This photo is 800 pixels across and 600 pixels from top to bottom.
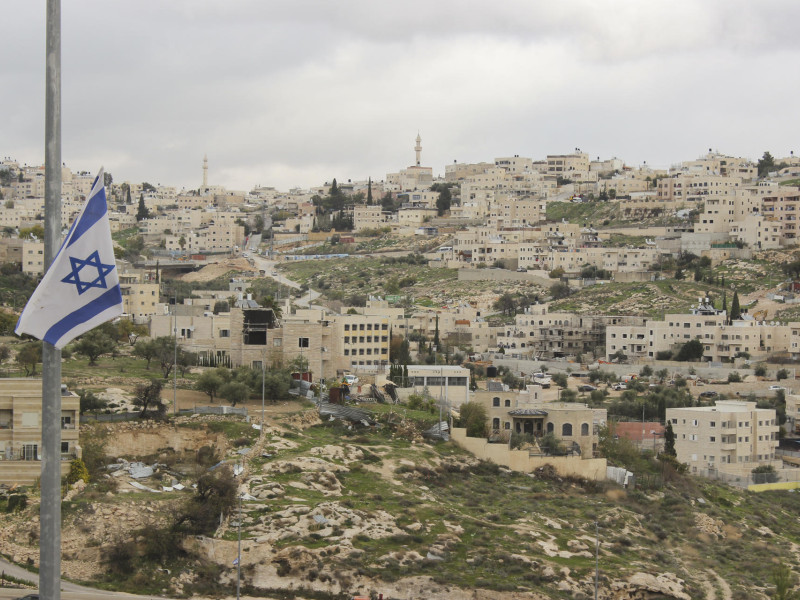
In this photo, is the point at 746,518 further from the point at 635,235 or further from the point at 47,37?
the point at 635,235

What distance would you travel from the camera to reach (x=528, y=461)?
3788 centimetres

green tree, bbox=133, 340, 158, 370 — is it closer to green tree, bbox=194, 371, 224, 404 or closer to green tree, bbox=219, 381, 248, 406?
green tree, bbox=194, 371, 224, 404

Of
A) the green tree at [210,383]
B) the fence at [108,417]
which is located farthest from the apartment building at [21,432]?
the green tree at [210,383]

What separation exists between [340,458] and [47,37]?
26577 mm

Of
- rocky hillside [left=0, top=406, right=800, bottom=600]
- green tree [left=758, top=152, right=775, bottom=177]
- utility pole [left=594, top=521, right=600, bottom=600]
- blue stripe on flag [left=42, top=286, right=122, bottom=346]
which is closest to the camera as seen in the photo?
blue stripe on flag [left=42, top=286, right=122, bottom=346]

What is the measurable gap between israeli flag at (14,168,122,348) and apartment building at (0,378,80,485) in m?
21.0

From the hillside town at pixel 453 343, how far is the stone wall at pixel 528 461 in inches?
3.4

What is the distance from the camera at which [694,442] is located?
157 ft

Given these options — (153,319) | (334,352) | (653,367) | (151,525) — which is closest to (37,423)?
(151,525)

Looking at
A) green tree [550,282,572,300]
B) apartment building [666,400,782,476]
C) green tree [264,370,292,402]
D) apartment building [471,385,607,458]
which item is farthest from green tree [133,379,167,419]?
green tree [550,282,572,300]

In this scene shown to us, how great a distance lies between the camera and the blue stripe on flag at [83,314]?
22.9 feet

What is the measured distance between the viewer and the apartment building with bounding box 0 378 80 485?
27.1m

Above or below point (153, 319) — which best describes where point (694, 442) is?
below

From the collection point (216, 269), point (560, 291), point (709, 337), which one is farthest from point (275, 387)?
point (216, 269)
